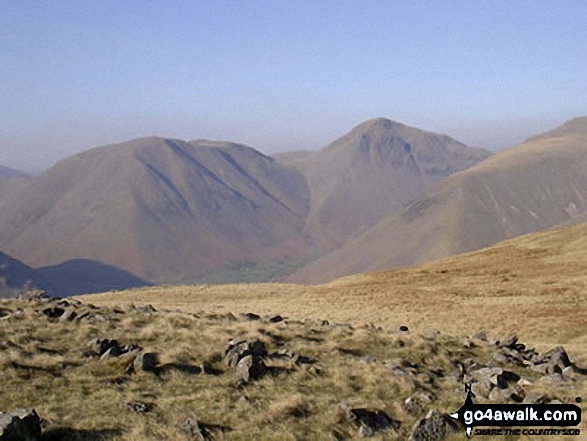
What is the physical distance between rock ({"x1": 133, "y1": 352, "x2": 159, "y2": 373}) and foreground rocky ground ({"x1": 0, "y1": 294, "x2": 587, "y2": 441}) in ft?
0.15

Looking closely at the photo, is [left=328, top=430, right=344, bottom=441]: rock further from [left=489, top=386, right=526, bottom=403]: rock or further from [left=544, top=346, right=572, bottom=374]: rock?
[left=544, top=346, right=572, bottom=374]: rock

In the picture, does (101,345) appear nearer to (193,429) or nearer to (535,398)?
(193,429)

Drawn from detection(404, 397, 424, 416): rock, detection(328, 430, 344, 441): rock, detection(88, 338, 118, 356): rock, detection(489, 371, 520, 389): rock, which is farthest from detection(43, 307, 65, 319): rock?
detection(489, 371, 520, 389): rock

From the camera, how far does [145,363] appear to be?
68.7ft

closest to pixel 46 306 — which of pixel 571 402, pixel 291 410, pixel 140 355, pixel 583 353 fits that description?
pixel 140 355

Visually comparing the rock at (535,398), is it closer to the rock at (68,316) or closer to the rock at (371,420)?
the rock at (371,420)

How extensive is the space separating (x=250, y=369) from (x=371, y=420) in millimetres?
5310

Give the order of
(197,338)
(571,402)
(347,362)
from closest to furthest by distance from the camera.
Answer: (571,402) → (347,362) → (197,338)

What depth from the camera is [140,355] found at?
21328 mm

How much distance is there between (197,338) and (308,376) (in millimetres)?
6793

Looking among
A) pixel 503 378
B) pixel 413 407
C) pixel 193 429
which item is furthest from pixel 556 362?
pixel 193 429

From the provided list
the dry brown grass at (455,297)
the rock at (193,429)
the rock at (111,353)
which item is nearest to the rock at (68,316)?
the rock at (111,353)

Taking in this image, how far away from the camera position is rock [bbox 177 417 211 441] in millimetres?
15041

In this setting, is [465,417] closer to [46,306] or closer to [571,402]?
[571,402]
